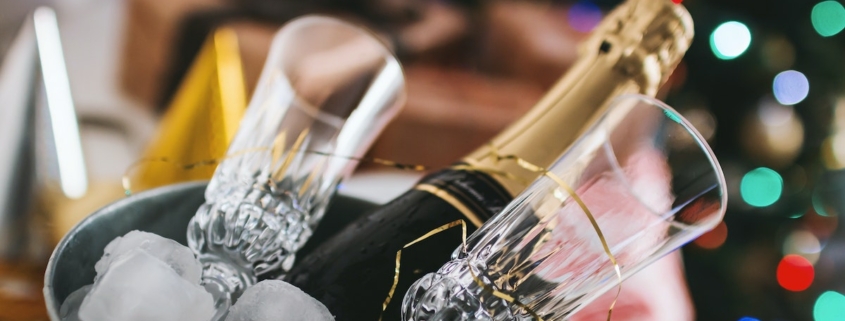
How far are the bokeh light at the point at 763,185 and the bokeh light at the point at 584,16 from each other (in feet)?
1.61

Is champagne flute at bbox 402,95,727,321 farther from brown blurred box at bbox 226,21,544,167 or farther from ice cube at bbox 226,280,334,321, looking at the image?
brown blurred box at bbox 226,21,544,167

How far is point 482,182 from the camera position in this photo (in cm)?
44

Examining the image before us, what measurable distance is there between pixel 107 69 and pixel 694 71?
1.09 metres

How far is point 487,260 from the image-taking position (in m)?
0.30

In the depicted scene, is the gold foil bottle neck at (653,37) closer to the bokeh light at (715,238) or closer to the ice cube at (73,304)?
the ice cube at (73,304)

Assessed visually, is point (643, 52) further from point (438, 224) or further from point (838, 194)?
point (838, 194)

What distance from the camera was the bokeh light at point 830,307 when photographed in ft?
3.59

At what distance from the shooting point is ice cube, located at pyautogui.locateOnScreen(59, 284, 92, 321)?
0.26 metres

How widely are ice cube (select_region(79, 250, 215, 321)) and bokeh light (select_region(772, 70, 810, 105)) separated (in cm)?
102

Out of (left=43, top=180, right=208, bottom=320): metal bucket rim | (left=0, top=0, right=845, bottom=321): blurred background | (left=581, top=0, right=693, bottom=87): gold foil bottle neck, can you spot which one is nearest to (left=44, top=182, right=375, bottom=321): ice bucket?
(left=43, top=180, right=208, bottom=320): metal bucket rim

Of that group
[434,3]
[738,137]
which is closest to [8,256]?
[738,137]

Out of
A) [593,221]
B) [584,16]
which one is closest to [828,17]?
[584,16]

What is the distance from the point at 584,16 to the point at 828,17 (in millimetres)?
561

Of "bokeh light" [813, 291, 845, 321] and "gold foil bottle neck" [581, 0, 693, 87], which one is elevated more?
"gold foil bottle neck" [581, 0, 693, 87]
